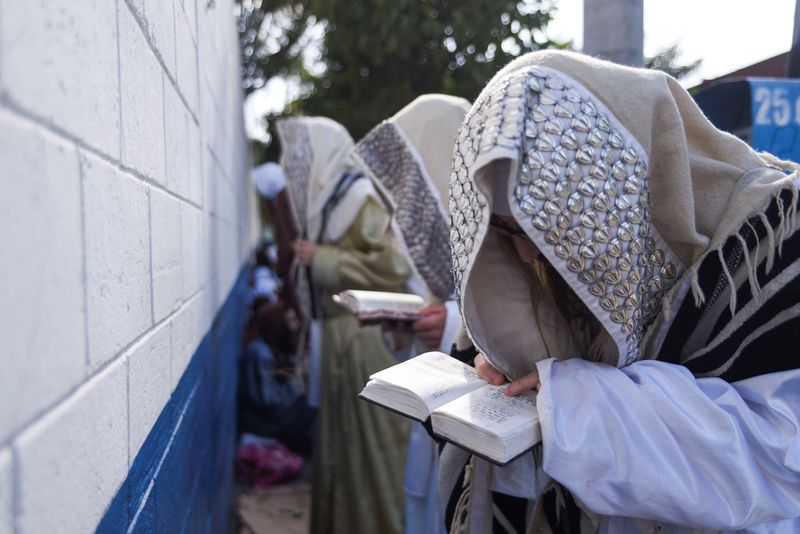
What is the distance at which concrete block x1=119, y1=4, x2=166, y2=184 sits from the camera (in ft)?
Result: 3.04

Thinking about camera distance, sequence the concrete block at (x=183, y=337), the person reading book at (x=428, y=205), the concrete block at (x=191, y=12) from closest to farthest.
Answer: the concrete block at (x=183, y=337)
the concrete block at (x=191, y=12)
the person reading book at (x=428, y=205)

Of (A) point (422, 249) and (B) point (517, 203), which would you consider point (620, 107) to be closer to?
(B) point (517, 203)

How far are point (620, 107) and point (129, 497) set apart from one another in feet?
3.51

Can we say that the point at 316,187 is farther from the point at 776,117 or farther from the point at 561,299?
the point at 561,299

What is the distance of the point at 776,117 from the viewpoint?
7.81 feet

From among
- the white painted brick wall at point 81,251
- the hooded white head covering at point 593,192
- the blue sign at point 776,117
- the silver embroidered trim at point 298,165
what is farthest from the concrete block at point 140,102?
the silver embroidered trim at point 298,165

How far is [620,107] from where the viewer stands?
1209 millimetres

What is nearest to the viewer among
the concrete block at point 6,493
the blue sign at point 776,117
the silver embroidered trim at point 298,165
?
the concrete block at point 6,493

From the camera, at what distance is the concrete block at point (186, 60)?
1.47 meters

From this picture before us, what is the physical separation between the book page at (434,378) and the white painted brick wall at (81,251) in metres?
0.47

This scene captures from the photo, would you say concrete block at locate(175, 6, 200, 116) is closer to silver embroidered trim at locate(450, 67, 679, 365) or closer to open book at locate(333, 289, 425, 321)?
silver embroidered trim at locate(450, 67, 679, 365)

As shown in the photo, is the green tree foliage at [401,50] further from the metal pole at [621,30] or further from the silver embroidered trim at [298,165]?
the metal pole at [621,30]

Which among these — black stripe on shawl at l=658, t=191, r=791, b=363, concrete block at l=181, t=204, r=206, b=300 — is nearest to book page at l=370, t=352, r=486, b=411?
black stripe on shawl at l=658, t=191, r=791, b=363

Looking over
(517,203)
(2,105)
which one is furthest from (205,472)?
(2,105)
